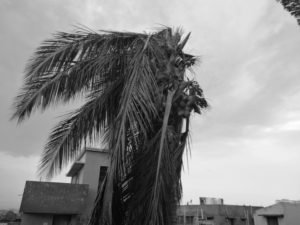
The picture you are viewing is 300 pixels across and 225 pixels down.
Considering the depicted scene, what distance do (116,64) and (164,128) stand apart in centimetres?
144

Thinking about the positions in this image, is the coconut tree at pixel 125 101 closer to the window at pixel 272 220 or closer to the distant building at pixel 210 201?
the window at pixel 272 220

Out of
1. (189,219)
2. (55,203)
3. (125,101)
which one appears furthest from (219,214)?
(125,101)

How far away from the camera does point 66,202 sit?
1441 centimetres

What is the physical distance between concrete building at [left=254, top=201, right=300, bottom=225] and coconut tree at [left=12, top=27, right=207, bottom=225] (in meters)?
24.8

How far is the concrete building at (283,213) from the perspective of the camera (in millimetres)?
24375

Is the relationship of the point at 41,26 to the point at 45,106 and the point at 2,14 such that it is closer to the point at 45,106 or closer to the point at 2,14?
the point at 2,14

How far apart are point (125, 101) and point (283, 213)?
2633 cm

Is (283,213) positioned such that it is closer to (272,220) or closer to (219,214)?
(272,220)

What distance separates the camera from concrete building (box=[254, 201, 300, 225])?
24.4 m

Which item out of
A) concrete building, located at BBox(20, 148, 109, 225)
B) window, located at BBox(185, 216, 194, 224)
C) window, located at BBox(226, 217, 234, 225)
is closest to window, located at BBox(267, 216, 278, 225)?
window, located at BBox(226, 217, 234, 225)

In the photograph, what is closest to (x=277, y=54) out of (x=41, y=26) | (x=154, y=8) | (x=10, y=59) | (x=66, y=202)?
(x=154, y=8)

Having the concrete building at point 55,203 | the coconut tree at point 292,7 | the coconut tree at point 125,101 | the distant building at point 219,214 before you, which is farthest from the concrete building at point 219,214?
the coconut tree at point 292,7

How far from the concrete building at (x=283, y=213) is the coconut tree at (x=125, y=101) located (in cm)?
2481

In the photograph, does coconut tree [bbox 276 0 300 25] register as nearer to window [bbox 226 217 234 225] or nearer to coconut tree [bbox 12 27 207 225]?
coconut tree [bbox 12 27 207 225]
